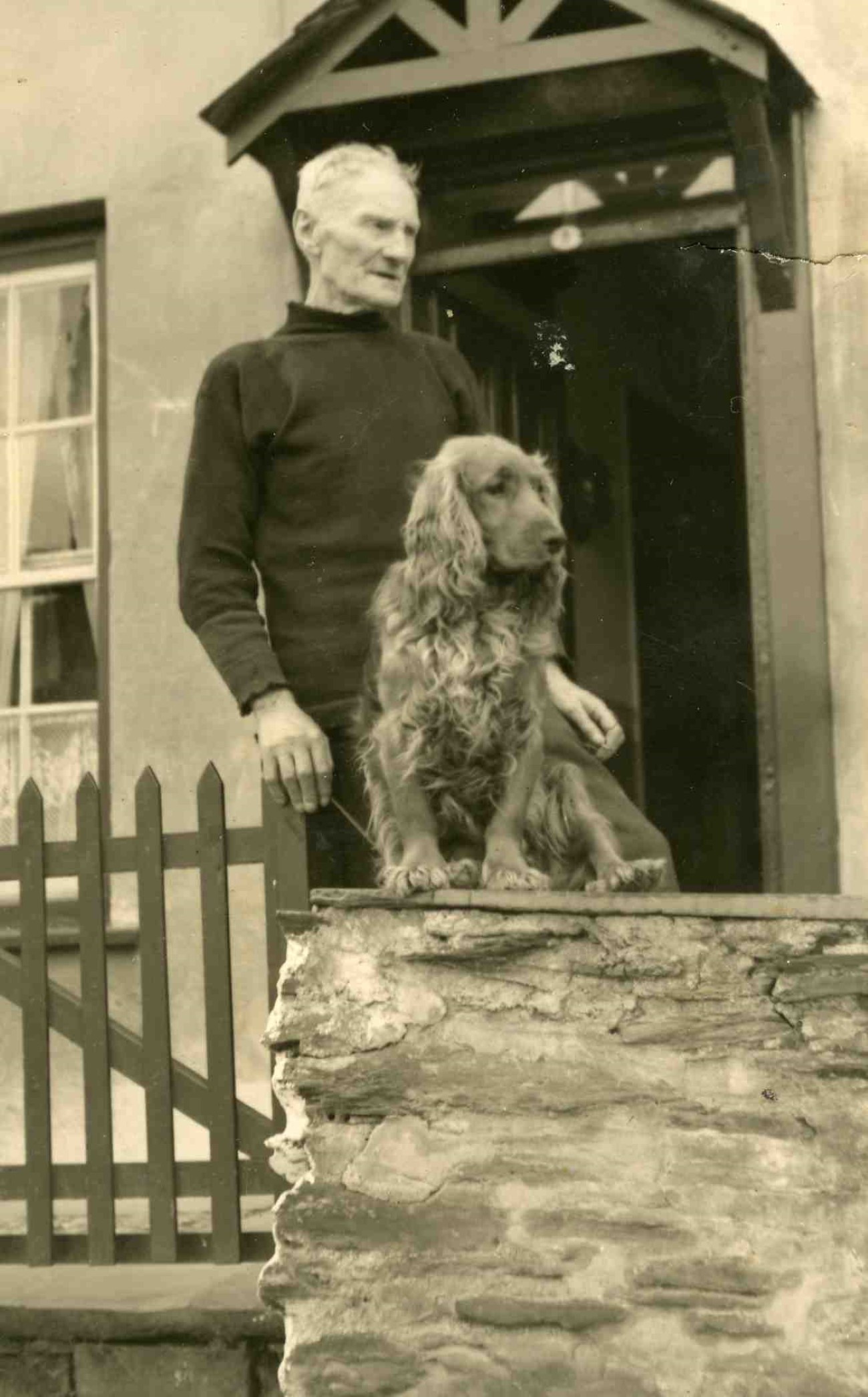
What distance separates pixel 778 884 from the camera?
543 centimetres

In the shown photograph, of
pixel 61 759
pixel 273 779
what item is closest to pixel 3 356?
pixel 61 759

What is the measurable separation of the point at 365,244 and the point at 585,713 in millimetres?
1189

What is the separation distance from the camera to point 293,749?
395 cm

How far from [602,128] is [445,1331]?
144 inches

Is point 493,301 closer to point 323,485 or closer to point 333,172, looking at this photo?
point 333,172

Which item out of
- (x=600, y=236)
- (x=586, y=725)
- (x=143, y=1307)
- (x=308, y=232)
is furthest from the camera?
(x=600, y=236)

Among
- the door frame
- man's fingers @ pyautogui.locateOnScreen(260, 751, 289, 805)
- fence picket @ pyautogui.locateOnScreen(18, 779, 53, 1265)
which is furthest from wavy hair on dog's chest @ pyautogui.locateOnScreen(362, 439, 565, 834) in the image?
the door frame

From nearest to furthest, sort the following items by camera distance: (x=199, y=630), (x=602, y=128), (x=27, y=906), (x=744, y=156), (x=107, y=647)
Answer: (x=199, y=630), (x=27, y=906), (x=744, y=156), (x=602, y=128), (x=107, y=647)

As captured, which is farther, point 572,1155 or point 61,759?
point 61,759

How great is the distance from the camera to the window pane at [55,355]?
6453mm

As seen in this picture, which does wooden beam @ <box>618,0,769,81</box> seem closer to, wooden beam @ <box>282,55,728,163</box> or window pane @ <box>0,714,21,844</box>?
wooden beam @ <box>282,55,728,163</box>

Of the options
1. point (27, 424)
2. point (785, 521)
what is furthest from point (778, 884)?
point (27, 424)

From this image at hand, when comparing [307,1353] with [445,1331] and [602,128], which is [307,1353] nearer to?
[445,1331]

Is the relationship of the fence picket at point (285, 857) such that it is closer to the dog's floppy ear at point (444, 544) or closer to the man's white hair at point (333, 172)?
the dog's floppy ear at point (444, 544)
